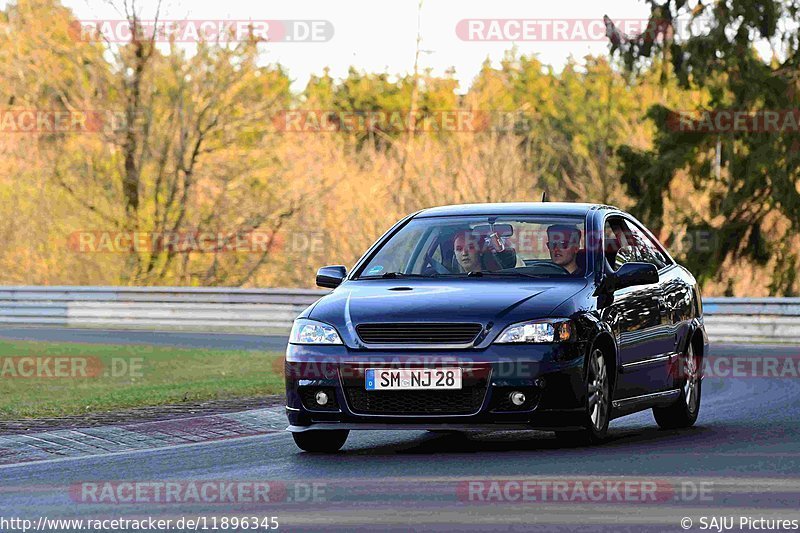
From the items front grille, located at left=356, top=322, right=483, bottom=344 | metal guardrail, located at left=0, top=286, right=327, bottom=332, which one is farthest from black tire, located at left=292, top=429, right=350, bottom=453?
metal guardrail, located at left=0, top=286, right=327, bottom=332

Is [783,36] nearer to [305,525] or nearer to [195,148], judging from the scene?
[195,148]

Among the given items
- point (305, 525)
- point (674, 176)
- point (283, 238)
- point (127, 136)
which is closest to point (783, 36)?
point (674, 176)

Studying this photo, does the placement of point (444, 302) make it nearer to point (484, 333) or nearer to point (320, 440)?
point (484, 333)

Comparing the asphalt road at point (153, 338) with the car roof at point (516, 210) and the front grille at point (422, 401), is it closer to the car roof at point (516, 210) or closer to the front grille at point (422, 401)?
the car roof at point (516, 210)

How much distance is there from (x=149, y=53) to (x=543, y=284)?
2884 centimetres

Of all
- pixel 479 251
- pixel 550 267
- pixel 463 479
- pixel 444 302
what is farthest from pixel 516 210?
pixel 463 479

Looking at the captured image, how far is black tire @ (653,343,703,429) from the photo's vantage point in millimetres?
12469

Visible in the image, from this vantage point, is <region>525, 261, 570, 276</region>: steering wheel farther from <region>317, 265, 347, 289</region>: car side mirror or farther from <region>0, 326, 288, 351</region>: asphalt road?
<region>0, 326, 288, 351</region>: asphalt road

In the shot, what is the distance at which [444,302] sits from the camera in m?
10.4

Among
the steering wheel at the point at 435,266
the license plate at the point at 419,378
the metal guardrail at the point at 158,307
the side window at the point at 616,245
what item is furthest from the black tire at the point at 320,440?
the metal guardrail at the point at 158,307

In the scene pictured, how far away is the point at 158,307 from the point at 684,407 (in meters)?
20.3

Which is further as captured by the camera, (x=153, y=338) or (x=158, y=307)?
(x=158, y=307)

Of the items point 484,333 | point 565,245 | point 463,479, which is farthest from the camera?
point 565,245

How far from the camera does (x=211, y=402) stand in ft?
48.4
